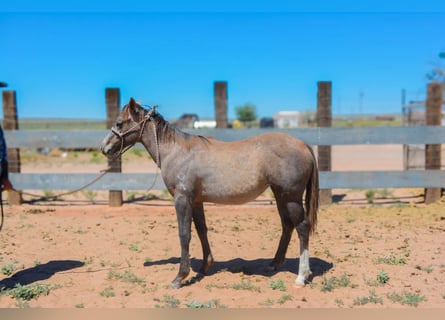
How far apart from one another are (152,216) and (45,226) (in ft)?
6.65

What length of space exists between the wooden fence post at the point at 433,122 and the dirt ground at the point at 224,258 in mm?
271

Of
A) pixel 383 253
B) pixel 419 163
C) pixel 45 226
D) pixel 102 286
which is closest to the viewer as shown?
pixel 102 286

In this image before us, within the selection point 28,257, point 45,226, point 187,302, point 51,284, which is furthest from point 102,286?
point 45,226

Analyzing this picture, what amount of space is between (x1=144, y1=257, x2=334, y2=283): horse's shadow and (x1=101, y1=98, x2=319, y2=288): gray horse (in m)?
0.30

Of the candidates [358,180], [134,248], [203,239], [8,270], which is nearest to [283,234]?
[203,239]

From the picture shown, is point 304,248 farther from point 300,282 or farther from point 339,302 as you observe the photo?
point 339,302

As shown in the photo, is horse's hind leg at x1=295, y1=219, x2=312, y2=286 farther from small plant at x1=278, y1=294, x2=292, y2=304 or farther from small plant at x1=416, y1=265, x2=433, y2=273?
small plant at x1=416, y1=265, x2=433, y2=273

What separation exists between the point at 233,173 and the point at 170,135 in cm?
100

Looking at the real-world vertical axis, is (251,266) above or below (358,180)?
below

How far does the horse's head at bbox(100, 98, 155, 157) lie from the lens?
5008 millimetres

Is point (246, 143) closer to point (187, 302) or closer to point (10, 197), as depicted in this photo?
point (187, 302)

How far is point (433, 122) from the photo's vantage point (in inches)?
337

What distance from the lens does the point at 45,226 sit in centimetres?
735

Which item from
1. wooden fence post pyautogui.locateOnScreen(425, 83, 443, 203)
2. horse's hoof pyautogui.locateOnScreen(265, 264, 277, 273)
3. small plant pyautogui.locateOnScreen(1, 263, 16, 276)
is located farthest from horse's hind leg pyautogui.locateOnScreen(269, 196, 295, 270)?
wooden fence post pyautogui.locateOnScreen(425, 83, 443, 203)
